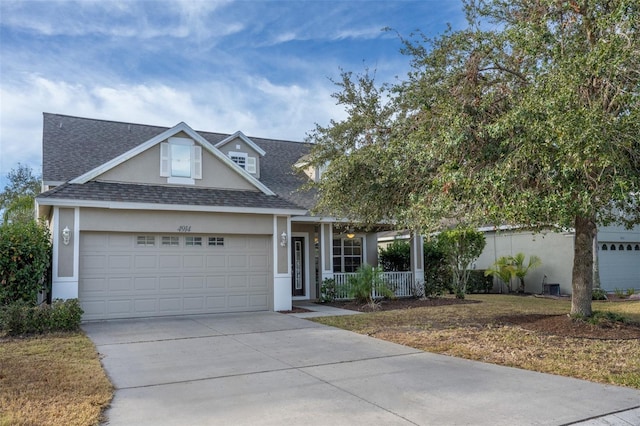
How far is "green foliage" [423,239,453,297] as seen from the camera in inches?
691

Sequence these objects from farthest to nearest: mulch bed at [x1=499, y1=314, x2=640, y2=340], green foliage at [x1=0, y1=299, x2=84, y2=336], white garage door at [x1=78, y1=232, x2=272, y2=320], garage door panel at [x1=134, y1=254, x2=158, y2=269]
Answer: garage door panel at [x1=134, y1=254, x2=158, y2=269] < white garage door at [x1=78, y1=232, x2=272, y2=320] < green foliage at [x1=0, y1=299, x2=84, y2=336] < mulch bed at [x1=499, y1=314, x2=640, y2=340]

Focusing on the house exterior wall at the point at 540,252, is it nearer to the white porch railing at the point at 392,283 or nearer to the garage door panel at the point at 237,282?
the white porch railing at the point at 392,283

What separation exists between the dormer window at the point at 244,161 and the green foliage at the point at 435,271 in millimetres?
7101

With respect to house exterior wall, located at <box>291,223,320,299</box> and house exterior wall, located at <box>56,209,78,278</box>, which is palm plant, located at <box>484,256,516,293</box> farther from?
house exterior wall, located at <box>56,209,78,278</box>

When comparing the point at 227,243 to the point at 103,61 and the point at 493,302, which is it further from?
the point at 493,302

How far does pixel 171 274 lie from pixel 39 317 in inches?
130

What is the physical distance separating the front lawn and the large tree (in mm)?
1291

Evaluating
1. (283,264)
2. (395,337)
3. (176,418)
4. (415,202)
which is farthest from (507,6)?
(176,418)

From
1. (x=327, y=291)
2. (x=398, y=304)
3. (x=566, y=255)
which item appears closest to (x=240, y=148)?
(x=327, y=291)

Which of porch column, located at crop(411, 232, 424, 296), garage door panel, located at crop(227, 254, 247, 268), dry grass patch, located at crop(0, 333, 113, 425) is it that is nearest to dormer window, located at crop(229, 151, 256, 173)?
garage door panel, located at crop(227, 254, 247, 268)

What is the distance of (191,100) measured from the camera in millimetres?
17469

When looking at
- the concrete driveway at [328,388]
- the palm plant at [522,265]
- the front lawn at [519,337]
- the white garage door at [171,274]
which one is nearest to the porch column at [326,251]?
the white garage door at [171,274]

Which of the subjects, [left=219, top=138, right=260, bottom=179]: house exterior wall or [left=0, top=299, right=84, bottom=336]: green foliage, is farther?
[left=219, top=138, right=260, bottom=179]: house exterior wall

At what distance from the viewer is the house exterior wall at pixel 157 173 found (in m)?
12.6
